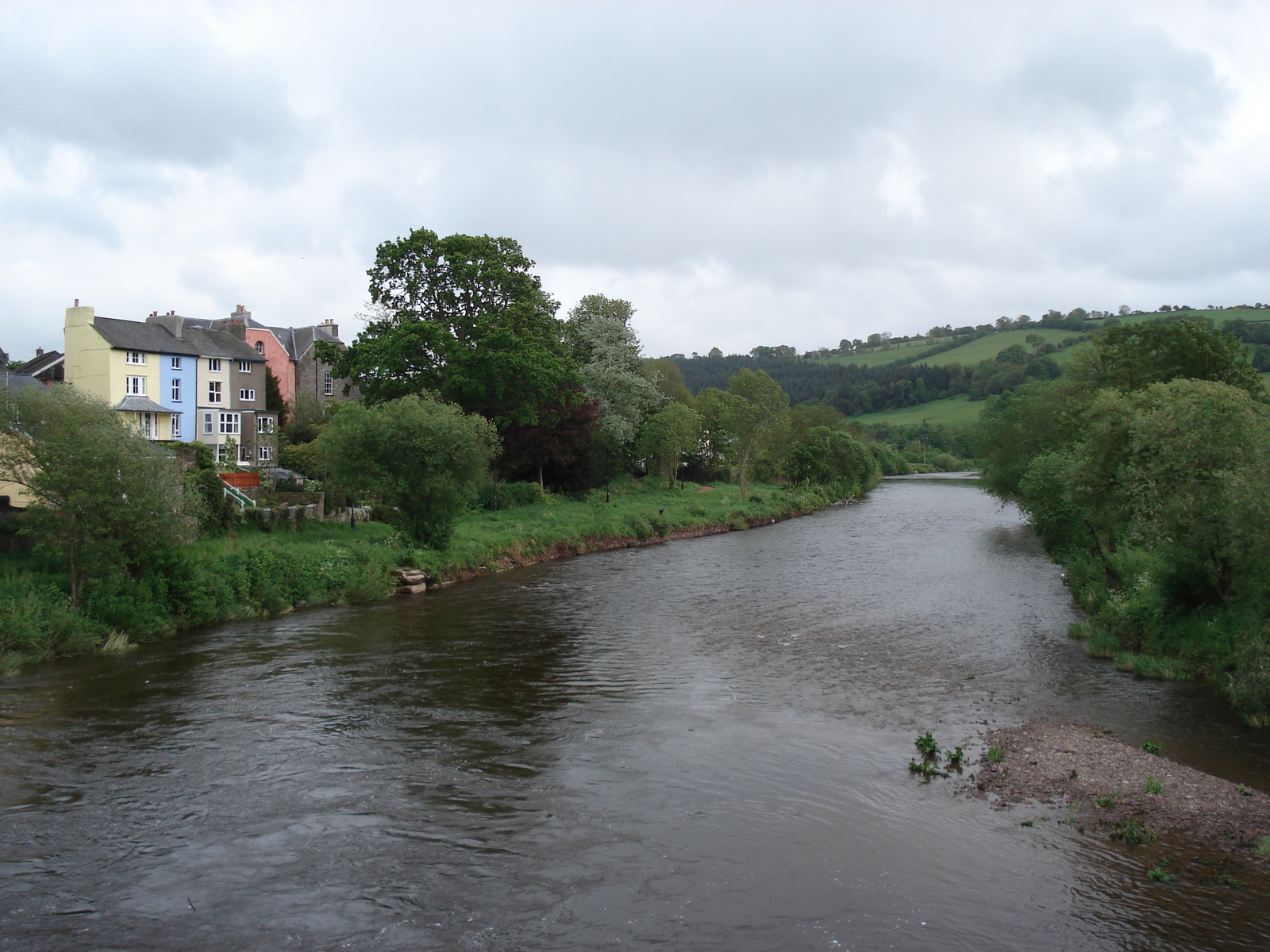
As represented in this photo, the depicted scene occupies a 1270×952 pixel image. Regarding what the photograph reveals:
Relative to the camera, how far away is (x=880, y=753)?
556 inches

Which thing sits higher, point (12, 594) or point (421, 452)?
point (421, 452)

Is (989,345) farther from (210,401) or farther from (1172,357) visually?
(210,401)

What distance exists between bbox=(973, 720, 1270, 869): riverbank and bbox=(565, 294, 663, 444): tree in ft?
140

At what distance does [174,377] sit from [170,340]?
237 cm

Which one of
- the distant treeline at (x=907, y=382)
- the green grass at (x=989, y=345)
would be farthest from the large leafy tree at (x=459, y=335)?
the green grass at (x=989, y=345)

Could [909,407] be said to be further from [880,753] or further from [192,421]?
[880,753]

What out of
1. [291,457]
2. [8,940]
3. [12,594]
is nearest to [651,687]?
[8,940]

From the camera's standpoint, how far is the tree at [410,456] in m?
30.3

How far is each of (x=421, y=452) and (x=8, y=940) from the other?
2265cm

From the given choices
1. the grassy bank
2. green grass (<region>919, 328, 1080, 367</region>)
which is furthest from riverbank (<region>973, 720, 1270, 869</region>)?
green grass (<region>919, 328, 1080, 367</region>)

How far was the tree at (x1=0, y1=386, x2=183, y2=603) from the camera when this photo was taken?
779 inches

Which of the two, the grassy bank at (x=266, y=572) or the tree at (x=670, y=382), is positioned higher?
the tree at (x=670, y=382)

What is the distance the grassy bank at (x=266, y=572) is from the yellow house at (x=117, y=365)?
22.7m

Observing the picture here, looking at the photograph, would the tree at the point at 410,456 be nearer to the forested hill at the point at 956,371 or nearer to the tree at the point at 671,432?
the tree at the point at 671,432
